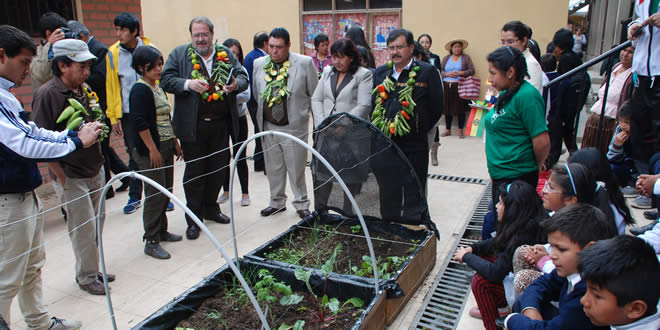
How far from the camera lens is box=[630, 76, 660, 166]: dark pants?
3.61m

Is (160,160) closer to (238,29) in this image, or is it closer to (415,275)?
(415,275)

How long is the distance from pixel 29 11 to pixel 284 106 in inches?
143

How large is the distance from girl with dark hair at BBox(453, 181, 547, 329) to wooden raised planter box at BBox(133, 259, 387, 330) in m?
0.61

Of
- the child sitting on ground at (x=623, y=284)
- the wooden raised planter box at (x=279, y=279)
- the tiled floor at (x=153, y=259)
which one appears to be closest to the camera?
the child sitting on ground at (x=623, y=284)

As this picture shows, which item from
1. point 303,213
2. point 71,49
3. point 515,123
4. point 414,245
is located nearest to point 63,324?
point 71,49

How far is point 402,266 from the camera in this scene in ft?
10.4

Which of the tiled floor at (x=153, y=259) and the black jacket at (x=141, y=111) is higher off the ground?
the black jacket at (x=141, y=111)

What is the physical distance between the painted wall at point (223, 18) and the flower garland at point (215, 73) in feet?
19.3

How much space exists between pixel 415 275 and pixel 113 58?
3.82 metres

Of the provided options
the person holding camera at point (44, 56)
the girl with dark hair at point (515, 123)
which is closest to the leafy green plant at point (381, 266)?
the girl with dark hair at point (515, 123)

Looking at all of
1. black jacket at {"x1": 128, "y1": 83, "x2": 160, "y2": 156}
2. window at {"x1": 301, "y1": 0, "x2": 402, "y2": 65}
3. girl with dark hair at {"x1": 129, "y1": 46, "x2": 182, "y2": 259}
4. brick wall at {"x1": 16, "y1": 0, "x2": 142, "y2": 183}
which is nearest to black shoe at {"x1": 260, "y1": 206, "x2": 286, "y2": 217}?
girl with dark hair at {"x1": 129, "y1": 46, "x2": 182, "y2": 259}

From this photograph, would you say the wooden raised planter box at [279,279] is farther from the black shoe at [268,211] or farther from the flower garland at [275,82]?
the flower garland at [275,82]

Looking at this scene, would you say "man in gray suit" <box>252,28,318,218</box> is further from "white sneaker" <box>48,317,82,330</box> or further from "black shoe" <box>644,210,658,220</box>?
"black shoe" <box>644,210,658,220</box>

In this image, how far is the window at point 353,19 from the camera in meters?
9.45
